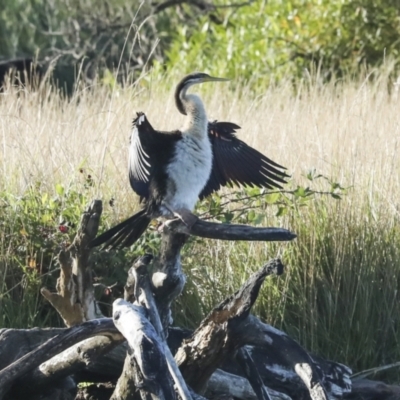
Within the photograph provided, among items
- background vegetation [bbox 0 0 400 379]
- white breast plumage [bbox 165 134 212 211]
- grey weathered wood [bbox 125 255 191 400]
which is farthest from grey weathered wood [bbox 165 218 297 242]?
background vegetation [bbox 0 0 400 379]

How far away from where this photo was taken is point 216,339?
11.0 ft

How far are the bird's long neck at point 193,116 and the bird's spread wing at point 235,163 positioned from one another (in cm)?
17

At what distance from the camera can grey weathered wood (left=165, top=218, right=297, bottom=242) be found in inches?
115

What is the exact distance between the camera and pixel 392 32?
32.6ft

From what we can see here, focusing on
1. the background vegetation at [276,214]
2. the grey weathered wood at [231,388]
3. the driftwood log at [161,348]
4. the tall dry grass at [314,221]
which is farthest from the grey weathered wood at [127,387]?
the tall dry grass at [314,221]

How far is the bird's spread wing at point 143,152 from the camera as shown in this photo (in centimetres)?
371

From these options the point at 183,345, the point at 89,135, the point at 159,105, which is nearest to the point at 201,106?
the point at 183,345

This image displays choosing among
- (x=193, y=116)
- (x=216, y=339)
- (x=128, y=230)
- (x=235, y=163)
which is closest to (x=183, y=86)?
(x=193, y=116)

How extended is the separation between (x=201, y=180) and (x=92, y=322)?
0.72 m

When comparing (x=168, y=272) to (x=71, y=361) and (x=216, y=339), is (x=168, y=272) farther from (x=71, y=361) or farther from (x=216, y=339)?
(x=71, y=361)

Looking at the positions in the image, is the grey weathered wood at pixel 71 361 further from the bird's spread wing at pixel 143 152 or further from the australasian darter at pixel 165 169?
the bird's spread wing at pixel 143 152

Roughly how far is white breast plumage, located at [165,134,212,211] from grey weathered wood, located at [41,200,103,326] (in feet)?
1.36

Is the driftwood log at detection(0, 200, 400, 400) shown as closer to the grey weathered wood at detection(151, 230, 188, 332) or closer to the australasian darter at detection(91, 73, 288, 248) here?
the grey weathered wood at detection(151, 230, 188, 332)

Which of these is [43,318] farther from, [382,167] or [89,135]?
[382,167]
